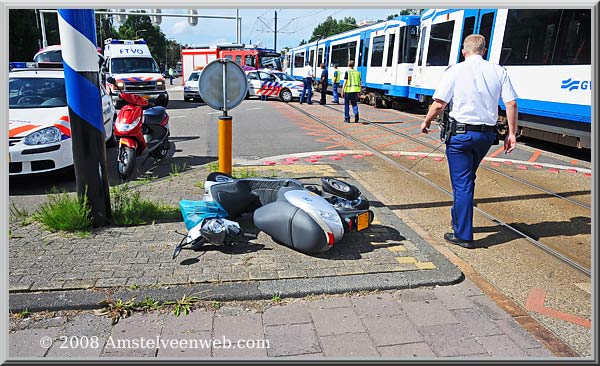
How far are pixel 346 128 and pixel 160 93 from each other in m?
10.1

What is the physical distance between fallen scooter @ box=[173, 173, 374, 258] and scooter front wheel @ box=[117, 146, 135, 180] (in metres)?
2.45

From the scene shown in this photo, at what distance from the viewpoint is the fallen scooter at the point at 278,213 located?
12.5 feet

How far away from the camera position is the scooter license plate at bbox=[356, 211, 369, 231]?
160 inches

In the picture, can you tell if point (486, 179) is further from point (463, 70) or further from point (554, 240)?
point (463, 70)

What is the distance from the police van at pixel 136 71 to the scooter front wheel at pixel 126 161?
41.3 feet

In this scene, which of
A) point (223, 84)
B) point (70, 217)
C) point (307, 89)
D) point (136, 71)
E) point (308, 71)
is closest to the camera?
point (70, 217)

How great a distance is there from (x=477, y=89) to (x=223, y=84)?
2668mm

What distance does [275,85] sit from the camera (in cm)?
2298

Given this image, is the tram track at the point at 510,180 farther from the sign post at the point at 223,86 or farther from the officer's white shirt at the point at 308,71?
the officer's white shirt at the point at 308,71

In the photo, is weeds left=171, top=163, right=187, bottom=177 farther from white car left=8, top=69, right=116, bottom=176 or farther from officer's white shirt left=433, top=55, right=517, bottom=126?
officer's white shirt left=433, top=55, right=517, bottom=126

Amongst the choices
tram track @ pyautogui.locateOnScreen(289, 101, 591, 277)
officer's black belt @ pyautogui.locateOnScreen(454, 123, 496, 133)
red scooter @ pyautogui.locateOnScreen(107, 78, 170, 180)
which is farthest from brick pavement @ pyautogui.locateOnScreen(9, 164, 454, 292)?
red scooter @ pyautogui.locateOnScreen(107, 78, 170, 180)

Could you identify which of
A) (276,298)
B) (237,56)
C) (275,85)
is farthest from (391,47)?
(276,298)

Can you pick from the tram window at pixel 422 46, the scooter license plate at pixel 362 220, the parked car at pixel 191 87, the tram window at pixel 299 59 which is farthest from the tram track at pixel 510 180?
the tram window at pixel 299 59

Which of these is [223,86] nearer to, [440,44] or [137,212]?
[137,212]
